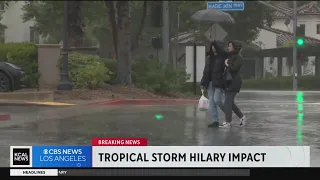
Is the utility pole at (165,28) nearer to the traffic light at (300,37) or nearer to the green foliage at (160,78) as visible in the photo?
the green foliage at (160,78)

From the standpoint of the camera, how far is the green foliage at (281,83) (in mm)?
17927

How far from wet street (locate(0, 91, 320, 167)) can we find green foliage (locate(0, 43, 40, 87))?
4.50 metres

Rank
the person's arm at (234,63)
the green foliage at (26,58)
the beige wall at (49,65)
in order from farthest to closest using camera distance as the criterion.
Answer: the beige wall at (49,65) < the green foliage at (26,58) < the person's arm at (234,63)

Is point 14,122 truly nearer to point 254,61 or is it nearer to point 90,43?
point 254,61

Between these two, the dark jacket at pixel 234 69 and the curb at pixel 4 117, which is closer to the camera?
the dark jacket at pixel 234 69

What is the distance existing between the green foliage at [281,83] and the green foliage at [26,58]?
7.46m

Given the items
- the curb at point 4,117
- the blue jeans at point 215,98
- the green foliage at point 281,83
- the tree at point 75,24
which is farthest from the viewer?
the tree at point 75,24

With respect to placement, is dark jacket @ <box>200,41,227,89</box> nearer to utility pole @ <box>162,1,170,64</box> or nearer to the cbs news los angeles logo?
the cbs news los angeles logo

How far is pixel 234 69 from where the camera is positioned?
38.2ft

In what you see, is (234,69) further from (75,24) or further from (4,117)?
(75,24)

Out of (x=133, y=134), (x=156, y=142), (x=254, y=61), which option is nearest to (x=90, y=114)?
(x=133, y=134)

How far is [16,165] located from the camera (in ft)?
21.2

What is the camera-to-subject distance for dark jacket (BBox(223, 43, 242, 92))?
38.1ft

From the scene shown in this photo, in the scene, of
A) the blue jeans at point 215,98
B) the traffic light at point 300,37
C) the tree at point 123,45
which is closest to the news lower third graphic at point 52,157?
the blue jeans at point 215,98
